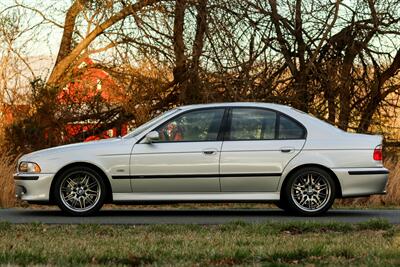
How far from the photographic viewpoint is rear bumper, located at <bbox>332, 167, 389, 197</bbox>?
36.3 ft

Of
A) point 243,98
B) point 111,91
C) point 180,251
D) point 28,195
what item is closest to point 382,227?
point 180,251

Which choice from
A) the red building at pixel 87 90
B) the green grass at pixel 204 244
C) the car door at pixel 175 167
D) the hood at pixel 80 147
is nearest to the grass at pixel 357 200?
the red building at pixel 87 90

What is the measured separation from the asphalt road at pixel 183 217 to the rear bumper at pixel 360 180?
0.37 meters

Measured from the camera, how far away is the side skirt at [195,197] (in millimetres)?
11070

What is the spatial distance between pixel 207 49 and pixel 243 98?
4.76ft

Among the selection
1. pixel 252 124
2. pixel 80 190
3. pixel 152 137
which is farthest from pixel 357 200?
pixel 80 190

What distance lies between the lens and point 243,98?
19500 millimetres

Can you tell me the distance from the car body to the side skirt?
13mm

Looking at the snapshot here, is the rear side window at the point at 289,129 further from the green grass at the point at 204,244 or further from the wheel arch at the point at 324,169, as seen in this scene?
the green grass at the point at 204,244

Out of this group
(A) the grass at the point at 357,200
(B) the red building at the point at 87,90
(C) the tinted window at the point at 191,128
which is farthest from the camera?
(B) the red building at the point at 87,90

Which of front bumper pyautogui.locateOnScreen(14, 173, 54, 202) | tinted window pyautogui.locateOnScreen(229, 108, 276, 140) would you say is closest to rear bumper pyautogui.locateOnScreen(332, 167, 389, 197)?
tinted window pyautogui.locateOnScreen(229, 108, 276, 140)

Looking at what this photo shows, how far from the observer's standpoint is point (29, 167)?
1121cm

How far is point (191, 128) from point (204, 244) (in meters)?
3.71

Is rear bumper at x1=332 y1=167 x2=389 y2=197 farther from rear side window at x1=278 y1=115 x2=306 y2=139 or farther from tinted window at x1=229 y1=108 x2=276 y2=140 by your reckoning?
tinted window at x1=229 y1=108 x2=276 y2=140
